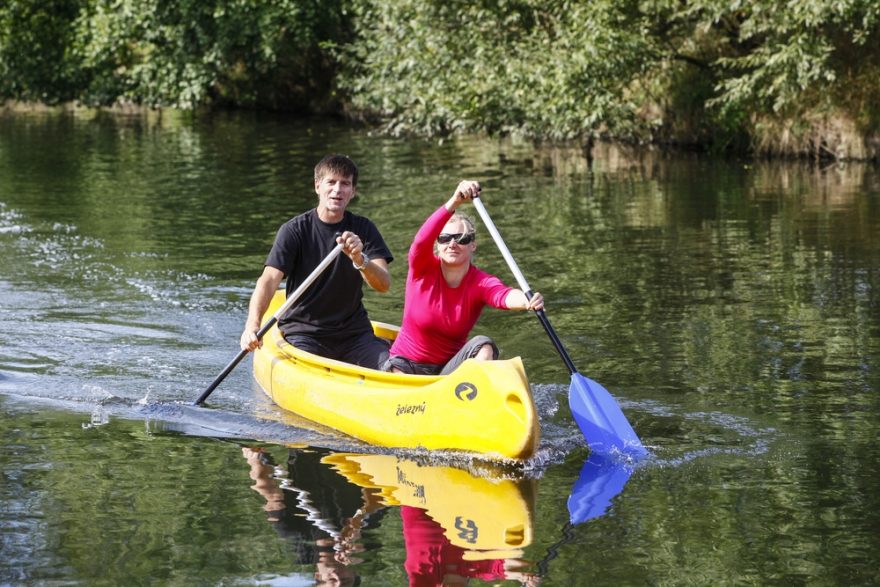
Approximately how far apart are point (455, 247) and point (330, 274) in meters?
1.13

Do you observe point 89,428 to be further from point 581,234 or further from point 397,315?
point 581,234

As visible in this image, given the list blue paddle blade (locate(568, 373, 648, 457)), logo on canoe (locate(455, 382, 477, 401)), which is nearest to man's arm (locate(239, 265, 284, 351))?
logo on canoe (locate(455, 382, 477, 401))

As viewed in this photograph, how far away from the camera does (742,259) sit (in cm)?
1211

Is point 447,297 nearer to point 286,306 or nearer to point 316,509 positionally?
point 286,306

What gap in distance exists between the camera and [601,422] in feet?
21.2

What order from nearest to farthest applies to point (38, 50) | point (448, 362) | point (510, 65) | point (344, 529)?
point (344, 529) → point (448, 362) → point (510, 65) → point (38, 50)

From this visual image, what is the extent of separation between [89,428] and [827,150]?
1477 cm

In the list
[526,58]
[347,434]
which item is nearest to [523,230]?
[526,58]

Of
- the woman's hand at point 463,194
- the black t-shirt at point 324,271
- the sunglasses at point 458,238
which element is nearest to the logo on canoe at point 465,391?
the sunglasses at point 458,238

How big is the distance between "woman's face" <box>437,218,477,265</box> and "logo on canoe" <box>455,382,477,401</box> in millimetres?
632

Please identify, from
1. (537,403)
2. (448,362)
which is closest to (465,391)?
(448,362)

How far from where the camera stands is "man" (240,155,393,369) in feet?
23.3

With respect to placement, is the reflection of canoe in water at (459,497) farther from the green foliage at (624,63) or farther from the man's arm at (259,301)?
the green foliage at (624,63)

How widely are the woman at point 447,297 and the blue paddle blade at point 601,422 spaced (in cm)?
48
